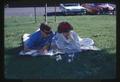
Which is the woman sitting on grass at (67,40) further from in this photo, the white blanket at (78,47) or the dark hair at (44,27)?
the dark hair at (44,27)

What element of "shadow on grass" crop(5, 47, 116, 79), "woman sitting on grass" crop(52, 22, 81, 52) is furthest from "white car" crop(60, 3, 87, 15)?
"shadow on grass" crop(5, 47, 116, 79)

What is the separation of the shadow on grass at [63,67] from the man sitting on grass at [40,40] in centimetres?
10

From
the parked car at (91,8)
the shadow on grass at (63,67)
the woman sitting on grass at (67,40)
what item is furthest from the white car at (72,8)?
the shadow on grass at (63,67)

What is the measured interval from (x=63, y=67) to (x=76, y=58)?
18cm

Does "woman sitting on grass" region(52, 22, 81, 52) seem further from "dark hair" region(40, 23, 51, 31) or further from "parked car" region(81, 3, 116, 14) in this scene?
"parked car" region(81, 3, 116, 14)

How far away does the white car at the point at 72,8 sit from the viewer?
5.98 meters

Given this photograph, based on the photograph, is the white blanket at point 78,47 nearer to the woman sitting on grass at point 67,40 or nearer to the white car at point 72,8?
the woman sitting on grass at point 67,40

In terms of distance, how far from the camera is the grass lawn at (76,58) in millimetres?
5957

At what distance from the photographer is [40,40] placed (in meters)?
6.01

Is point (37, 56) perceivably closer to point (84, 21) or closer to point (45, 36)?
point (45, 36)

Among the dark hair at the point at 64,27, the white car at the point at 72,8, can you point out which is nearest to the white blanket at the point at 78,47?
the dark hair at the point at 64,27

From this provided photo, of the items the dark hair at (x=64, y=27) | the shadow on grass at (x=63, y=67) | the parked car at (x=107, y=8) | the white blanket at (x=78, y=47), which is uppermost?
the parked car at (x=107, y=8)

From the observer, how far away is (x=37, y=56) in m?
5.98

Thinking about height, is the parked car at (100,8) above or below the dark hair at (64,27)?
above
